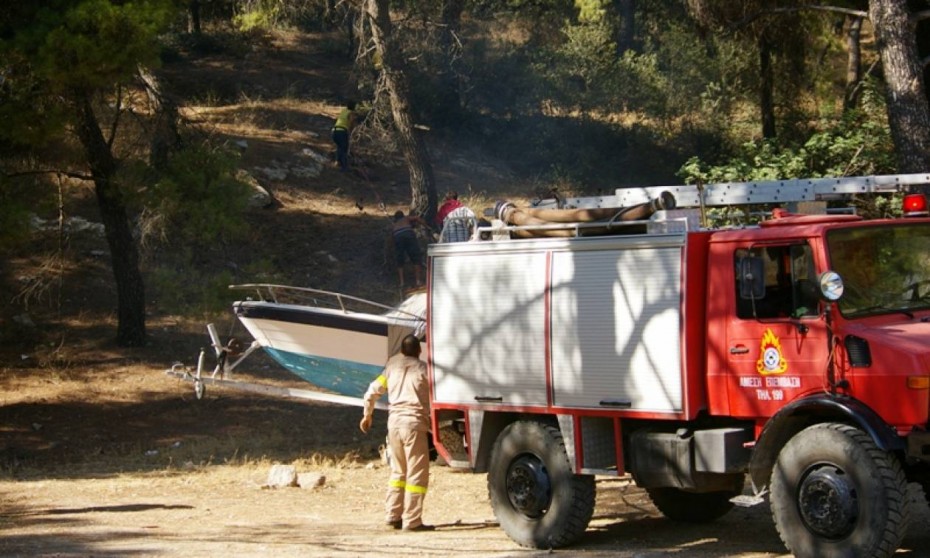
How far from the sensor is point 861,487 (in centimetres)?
820

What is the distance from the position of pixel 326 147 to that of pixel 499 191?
4.40m

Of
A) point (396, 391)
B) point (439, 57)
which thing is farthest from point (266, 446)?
point (439, 57)

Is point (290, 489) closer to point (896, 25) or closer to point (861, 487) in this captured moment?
point (861, 487)

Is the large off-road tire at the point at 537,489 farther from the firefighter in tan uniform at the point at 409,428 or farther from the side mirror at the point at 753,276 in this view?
the side mirror at the point at 753,276

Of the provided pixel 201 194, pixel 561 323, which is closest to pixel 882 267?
pixel 561 323

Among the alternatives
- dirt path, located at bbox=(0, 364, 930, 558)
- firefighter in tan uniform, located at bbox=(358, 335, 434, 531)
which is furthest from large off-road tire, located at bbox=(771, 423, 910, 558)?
firefighter in tan uniform, located at bbox=(358, 335, 434, 531)

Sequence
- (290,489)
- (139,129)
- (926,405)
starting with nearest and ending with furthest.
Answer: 1. (926,405)
2. (290,489)
3. (139,129)

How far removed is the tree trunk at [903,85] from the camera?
54.1 feet

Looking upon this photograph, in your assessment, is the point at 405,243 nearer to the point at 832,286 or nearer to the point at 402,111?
the point at 402,111

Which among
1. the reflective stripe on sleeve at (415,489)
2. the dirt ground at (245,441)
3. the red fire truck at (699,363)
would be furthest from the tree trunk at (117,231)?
the red fire truck at (699,363)

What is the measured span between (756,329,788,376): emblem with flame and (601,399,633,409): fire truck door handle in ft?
3.66

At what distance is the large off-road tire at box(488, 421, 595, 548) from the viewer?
10164mm

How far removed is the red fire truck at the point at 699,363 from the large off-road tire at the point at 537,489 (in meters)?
0.01

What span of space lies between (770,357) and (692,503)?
2.75m
